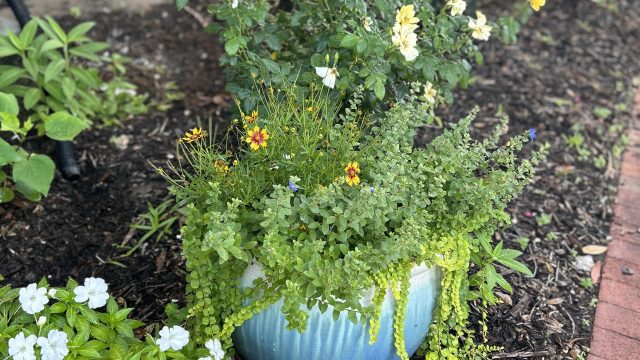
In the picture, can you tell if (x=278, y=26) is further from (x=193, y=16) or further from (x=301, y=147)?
(x=193, y=16)

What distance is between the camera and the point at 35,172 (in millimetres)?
2611

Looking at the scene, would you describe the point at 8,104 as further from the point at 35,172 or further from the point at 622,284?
the point at 622,284

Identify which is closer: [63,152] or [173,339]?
[173,339]

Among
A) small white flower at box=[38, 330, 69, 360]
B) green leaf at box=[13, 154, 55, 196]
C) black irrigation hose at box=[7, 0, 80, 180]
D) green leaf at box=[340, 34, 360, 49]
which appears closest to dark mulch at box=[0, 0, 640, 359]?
black irrigation hose at box=[7, 0, 80, 180]

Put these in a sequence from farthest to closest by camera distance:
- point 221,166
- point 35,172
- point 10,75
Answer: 1. point 10,75
2. point 35,172
3. point 221,166

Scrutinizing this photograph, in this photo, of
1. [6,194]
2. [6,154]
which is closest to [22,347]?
[6,154]

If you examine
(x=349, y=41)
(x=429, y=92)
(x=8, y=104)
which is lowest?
(x=8, y=104)

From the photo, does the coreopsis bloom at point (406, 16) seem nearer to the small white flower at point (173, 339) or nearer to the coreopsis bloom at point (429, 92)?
the coreopsis bloom at point (429, 92)

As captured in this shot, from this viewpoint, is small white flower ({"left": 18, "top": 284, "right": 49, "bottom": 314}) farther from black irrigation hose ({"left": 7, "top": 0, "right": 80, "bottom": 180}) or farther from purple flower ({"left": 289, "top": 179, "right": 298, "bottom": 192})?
black irrigation hose ({"left": 7, "top": 0, "right": 80, "bottom": 180})

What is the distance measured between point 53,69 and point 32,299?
1.33 meters

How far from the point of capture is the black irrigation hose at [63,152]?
3.03 m

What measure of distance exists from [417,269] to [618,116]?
236cm

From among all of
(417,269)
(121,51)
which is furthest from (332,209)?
(121,51)

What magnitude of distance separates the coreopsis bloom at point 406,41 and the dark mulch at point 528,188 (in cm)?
94
